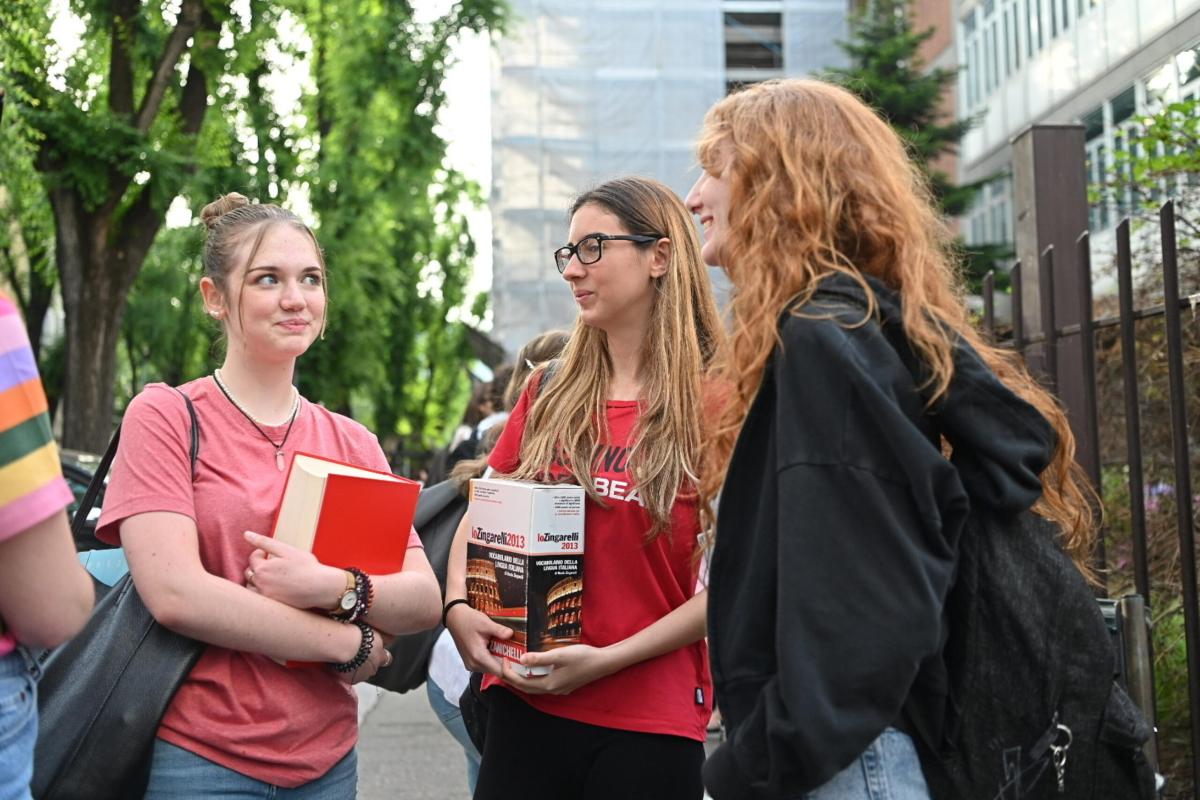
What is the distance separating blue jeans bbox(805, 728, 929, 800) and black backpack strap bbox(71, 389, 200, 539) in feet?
4.53

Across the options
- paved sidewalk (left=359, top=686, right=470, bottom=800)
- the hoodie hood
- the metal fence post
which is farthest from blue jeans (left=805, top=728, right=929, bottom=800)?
paved sidewalk (left=359, top=686, right=470, bottom=800)

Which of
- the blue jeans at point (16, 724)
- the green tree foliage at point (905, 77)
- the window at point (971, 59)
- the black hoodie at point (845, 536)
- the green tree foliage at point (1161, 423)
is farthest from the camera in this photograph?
the window at point (971, 59)

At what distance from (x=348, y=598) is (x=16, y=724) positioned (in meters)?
0.72

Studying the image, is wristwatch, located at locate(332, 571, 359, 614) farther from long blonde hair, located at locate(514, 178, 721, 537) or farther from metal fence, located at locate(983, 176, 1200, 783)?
metal fence, located at locate(983, 176, 1200, 783)

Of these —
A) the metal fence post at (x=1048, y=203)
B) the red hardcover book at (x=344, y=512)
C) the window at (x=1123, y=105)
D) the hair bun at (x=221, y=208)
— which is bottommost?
the red hardcover book at (x=344, y=512)

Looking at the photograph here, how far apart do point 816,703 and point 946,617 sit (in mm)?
314

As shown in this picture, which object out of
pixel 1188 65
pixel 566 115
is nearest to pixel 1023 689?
pixel 1188 65

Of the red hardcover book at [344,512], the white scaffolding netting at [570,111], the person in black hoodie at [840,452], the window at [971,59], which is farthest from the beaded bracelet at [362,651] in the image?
the window at [971,59]

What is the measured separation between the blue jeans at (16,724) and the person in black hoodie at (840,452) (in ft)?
3.44

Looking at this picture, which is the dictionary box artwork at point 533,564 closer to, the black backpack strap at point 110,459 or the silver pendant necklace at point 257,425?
the silver pendant necklace at point 257,425

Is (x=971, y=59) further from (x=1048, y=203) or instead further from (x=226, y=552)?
(x=226, y=552)

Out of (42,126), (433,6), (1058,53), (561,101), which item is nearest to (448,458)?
(42,126)

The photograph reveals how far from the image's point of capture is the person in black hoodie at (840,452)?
1786 mm

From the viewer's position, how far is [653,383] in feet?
9.80
